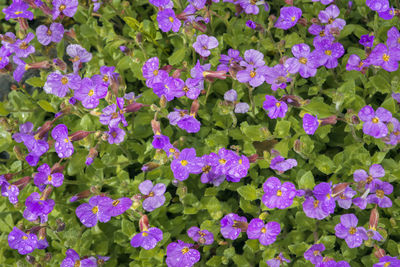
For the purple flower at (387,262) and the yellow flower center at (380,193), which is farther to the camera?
the yellow flower center at (380,193)

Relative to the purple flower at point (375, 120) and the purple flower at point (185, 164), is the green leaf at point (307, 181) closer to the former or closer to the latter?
the purple flower at point (375, 120)

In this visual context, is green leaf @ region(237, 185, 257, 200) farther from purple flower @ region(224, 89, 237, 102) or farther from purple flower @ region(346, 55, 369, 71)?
purple flower @ region(346, 55, 369, 71)

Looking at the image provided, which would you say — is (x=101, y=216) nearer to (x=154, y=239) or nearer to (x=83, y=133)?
(x=154, y=239)

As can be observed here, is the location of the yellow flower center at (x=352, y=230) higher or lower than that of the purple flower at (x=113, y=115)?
lower

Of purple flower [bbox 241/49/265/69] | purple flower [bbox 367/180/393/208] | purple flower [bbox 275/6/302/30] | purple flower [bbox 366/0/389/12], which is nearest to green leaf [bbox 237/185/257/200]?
purple flower [bbox 367/180/393/208]

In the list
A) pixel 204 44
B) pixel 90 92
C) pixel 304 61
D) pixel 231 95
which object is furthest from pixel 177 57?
pixel 304 61

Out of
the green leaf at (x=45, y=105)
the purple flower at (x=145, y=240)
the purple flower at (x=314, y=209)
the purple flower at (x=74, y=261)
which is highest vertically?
the green leaf at (x=45, y=105)

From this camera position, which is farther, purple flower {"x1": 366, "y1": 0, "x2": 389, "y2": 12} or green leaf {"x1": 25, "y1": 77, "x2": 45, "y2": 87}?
green leaf {"x1": 25, "y1": 77, "x2": 45, "y2": 87}

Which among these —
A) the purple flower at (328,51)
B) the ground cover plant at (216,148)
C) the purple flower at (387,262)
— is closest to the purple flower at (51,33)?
the ground cover plant at (216,148)
